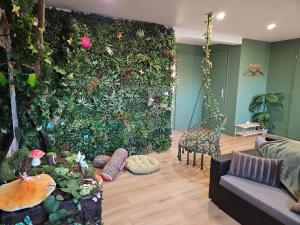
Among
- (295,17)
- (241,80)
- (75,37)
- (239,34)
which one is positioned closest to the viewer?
(75,37)

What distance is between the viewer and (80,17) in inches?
132

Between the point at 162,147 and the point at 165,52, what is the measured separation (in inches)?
73.9

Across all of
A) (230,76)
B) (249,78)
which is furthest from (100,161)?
(249,78)

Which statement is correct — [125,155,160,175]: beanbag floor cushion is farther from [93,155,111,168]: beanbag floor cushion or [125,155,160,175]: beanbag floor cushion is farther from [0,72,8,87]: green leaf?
[0,72,8,87]: green leaf

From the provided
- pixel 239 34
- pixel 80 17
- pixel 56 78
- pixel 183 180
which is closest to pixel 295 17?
pixel 239 34

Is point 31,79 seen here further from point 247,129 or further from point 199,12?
point 247,129

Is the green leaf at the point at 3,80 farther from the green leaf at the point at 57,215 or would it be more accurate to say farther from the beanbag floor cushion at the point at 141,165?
the beanbag floor cushion at the point at 141,165

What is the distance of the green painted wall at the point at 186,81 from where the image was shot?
5773 millimetres

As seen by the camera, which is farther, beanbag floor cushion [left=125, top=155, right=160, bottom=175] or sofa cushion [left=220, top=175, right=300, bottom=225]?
beanbag floor cushion [left=125, top=155, right=160, bottom=175]

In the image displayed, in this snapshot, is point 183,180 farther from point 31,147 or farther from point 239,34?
point 239,34

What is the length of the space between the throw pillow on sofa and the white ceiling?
1968 mm

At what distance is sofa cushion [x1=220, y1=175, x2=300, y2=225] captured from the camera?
1835 millimetres

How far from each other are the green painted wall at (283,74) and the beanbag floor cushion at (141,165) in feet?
12.5

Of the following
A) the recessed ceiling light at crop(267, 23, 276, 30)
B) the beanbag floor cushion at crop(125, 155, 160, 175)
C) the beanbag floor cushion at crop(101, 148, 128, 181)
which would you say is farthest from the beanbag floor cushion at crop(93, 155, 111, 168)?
the recessed ceiling light at crop(267, 23, 276, 30)
